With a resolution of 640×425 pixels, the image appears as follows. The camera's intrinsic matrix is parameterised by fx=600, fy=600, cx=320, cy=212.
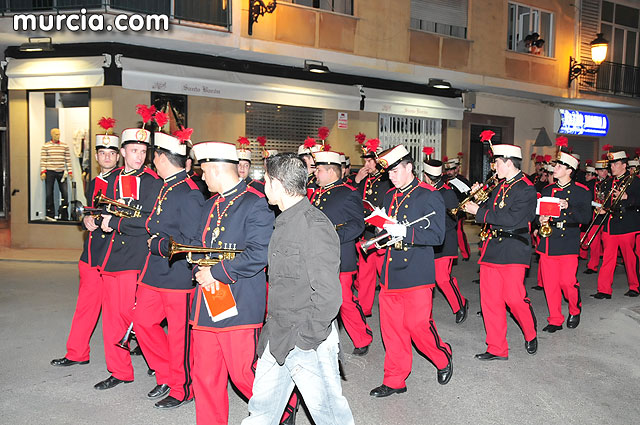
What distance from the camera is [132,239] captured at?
552cm

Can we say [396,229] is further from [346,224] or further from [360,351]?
[360,351]

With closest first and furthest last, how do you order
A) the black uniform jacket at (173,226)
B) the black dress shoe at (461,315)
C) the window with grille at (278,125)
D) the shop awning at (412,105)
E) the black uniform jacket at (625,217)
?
the black uniform jacket at (173,226) → the black dress shoe at (461,315) → the black uniform jacket at (625,217) → the window with grille at (278,125) → the shop awning at (412,105)

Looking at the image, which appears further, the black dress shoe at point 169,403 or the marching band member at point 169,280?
the black dress shoe at point 169,403

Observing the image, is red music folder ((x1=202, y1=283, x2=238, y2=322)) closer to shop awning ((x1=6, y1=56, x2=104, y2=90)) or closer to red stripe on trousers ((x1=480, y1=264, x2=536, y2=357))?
red stripe on trousers ((x1=480, y1=264, x2=536, y2=357))

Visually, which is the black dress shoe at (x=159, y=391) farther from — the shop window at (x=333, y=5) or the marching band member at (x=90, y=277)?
the shop window at (x=333, y=5)

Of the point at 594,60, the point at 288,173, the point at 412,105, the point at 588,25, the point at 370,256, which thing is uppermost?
the point at 588,25

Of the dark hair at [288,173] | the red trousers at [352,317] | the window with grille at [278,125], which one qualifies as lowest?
the red trousers at [352,317]

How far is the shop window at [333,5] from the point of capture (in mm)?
16328

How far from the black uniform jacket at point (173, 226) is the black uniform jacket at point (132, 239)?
0.34 m

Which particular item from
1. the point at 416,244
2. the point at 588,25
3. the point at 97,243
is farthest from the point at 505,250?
the point at 588,25

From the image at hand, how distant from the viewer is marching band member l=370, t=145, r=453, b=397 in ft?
17.7

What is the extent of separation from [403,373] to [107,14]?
35.3 feet

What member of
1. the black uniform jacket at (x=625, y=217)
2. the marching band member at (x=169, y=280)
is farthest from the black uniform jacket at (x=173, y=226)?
the black uniform jacket at (x=625, y=217)

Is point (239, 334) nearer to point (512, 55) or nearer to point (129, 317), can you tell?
point (129, 317)
